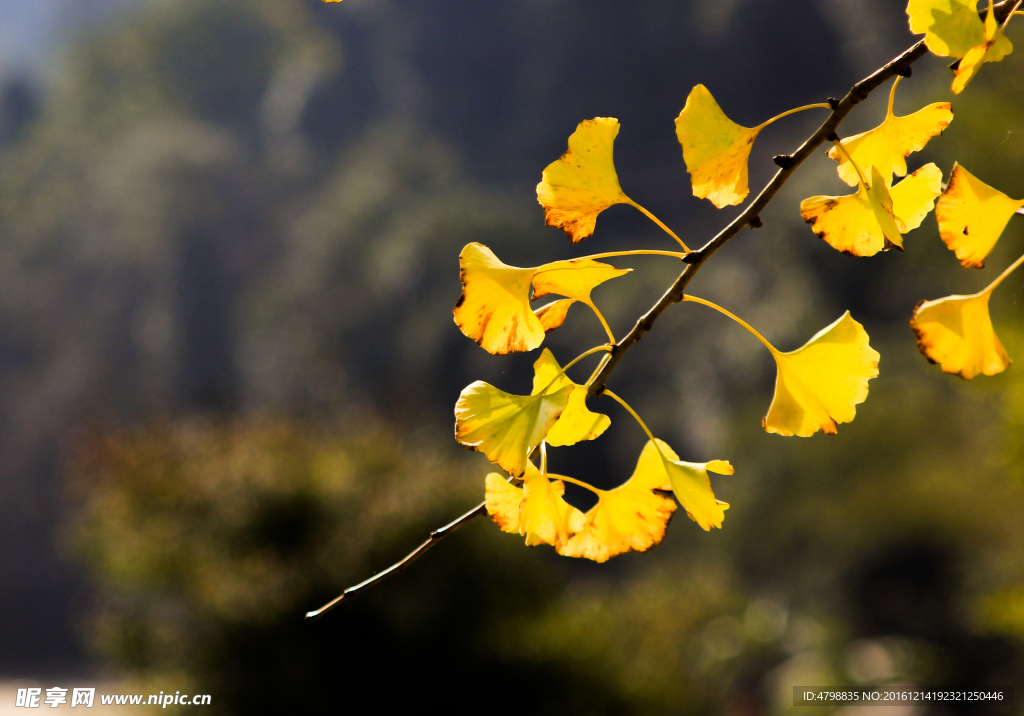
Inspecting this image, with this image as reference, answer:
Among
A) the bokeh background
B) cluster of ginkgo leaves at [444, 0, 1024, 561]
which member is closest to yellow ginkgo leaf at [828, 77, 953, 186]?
cluster of ginkgo leaves at [444, 0, 1024, 561]

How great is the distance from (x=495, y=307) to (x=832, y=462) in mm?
1950

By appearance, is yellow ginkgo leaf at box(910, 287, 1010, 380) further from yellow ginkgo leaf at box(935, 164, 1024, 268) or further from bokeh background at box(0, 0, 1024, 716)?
bokeh background at box(0, 0, 1024, 716)

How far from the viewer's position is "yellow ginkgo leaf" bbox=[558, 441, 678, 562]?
124 mm

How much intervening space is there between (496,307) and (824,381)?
0.07 metres

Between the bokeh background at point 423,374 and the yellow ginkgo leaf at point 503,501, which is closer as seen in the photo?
the yellow ginkgo leaf at point 503,501

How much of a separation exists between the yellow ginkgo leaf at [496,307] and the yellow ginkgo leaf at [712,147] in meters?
0.04

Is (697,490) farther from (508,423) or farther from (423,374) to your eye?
(423,374)

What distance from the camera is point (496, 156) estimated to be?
157 inches

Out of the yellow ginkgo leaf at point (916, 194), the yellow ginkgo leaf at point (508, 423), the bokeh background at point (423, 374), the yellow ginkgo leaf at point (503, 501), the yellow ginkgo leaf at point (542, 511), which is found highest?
the bokeh background at point (423, 374)

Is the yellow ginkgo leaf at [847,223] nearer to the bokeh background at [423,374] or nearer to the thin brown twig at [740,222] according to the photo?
the thin brown twig at [740,222]

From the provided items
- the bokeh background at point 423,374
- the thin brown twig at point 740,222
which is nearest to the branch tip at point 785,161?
the thin brown twig at point 740,222

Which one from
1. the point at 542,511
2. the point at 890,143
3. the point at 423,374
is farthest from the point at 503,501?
the point at 423,374

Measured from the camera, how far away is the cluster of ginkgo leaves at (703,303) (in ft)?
0.33

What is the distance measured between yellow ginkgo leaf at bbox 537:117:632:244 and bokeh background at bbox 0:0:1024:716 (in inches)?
3.6
